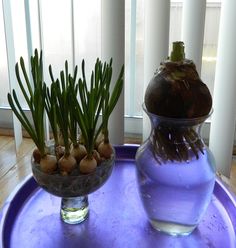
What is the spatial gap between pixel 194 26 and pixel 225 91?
0.21 meters

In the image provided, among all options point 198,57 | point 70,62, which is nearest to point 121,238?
point 198,57

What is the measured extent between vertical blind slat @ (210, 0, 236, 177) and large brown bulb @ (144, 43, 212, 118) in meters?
0.52

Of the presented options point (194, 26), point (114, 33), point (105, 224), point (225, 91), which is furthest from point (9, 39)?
point (105, 224)

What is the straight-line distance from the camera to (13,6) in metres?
1.33

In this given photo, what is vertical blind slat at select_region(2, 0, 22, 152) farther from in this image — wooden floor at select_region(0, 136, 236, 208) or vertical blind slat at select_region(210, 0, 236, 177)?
vertical blind slat at select_region(210, 0, 236, 177)

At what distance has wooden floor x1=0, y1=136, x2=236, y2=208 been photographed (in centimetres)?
129

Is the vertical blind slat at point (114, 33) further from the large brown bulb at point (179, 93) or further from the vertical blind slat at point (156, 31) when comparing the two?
the large brown bulb at point (179, 93)

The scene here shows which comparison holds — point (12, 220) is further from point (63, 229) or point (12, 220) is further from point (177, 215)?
point (177, 215)

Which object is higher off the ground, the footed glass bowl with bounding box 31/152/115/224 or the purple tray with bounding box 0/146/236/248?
the footed glass bowl with bounding box 31/152/115/224

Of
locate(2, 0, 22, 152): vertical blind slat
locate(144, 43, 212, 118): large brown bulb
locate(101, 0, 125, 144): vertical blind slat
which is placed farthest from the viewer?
locate(2, 0, 22, 152): vertical blind slat

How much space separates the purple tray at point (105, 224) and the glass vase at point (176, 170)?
0.05 m

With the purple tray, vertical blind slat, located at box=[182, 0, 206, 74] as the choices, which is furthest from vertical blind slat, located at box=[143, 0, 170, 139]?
the purple tray

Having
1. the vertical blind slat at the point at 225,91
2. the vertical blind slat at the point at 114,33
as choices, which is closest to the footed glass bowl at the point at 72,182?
the vertical blind slat at the point at 114,33

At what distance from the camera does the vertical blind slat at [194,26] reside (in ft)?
3.30
